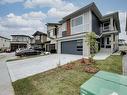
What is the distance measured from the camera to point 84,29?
21.2 metres

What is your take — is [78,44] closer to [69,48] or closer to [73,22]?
[69,48]

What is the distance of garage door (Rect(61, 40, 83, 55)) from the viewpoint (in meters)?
21.7

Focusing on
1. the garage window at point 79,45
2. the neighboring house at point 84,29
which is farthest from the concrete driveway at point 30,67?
the neighboring house at point 84,29

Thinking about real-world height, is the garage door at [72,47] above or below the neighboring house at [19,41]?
below

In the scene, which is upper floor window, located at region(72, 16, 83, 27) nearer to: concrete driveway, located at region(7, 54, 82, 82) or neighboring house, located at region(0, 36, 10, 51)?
concrete driveway, located at region(7, 54, 82, 82)

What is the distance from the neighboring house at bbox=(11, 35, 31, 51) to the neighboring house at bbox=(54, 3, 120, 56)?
117 ft

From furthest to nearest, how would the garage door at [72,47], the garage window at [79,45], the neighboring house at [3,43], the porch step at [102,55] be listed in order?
the neighboring house at [3,43]
the garage door at [72,47]
the garage window at [79,45]
the porch step at [102,55]

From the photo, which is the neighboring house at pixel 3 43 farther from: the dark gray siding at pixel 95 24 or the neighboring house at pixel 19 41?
the dark gray siding at pixel 95 24

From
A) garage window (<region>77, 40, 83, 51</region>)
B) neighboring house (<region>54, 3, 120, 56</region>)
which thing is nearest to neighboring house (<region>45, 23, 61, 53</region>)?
neighboring house (<region>54, 3, 120, 56</region>)

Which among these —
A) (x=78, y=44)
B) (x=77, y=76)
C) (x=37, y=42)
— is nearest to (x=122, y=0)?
(x=78, y=44)

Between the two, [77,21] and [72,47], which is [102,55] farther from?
[77,21]

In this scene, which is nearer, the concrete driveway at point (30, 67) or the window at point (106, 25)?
the concrete driveway at point (30, 67)

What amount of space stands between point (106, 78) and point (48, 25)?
3533 centimetres

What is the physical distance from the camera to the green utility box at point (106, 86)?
3.06 m
